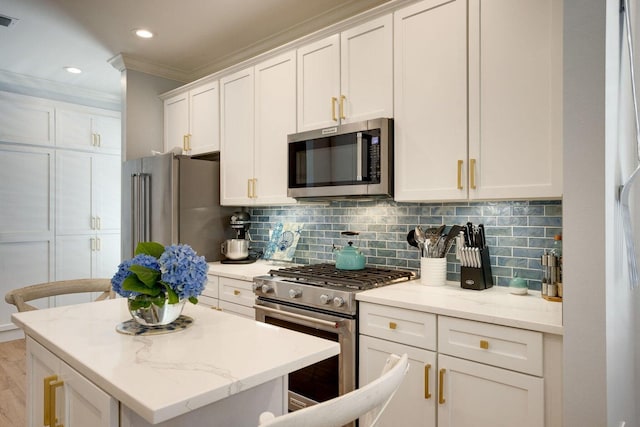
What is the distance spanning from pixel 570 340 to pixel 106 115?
518 cm

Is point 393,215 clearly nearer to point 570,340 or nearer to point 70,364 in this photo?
point 570,340

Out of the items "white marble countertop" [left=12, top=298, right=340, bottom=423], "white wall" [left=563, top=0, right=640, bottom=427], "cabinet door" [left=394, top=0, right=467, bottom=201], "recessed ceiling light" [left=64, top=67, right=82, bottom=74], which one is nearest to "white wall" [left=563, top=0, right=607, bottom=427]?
"white wall" [left=563, top=0, right=640, bottom=427]

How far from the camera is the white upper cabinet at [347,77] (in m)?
2.43

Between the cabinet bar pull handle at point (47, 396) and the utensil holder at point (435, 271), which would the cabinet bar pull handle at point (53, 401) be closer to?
the cabinet bar pull handle at point (47, 396)

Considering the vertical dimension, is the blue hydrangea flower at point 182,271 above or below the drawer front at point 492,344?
above

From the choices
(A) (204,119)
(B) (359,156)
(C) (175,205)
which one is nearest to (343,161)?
(B) (359,156)

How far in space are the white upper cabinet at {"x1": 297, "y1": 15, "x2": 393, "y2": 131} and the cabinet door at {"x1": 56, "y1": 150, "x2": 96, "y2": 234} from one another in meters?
3.23

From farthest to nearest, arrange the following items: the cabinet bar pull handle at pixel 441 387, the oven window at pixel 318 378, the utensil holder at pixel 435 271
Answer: the utensil holder at pixel 435 271 → the oven window at pixel 318 378 → the cabinet bar pull handle at pixel 441 387

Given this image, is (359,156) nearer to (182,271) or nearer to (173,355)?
(182,271)

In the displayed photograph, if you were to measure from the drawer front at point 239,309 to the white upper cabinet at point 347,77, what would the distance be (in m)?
1.27

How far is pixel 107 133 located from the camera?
5027 millimetres

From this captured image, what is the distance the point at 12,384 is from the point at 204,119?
8.37 ft

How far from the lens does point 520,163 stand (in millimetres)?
1937

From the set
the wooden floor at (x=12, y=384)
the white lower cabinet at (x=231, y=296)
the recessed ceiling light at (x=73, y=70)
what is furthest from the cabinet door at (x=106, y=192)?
the white lower cabinet at (x=231, y=296)
